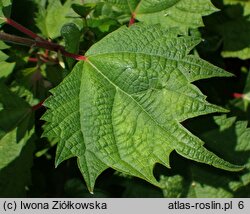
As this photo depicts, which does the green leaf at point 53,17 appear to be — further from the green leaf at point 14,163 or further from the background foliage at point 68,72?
the green leaf at point 14,163

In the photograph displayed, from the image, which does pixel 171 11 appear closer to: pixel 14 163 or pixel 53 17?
pixel 53 17

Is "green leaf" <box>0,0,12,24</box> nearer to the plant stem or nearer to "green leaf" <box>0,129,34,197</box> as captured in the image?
the plant stem

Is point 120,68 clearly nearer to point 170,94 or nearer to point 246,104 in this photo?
point 170,94

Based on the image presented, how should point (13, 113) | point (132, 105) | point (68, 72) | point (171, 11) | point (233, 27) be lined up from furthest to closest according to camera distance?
point (233, 27), point (13, 113), point (171, 11), point (68, 72), point (132, 105)

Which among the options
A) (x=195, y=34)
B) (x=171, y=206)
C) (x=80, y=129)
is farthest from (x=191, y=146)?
(x=195, y=34)

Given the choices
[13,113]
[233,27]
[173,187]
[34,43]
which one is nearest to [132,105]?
[34,43]

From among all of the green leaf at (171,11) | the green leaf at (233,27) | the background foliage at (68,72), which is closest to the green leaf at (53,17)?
the background foliage at (68,72)

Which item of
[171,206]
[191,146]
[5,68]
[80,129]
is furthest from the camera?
[5,68]
